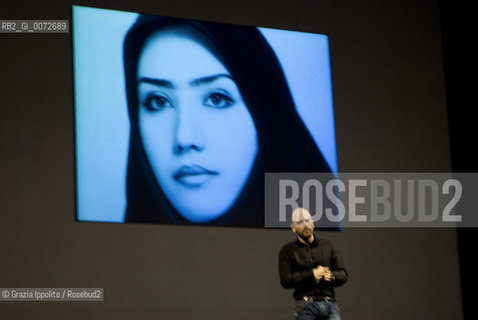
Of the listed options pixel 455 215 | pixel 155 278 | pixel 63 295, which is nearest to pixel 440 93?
pixel 455 215

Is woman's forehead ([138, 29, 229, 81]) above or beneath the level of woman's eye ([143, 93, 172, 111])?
above

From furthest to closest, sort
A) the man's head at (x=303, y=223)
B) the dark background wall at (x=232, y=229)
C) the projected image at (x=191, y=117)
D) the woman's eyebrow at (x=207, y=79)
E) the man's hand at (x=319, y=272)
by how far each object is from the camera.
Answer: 1. the woman's eyebrow at (x=207, y=79)
2. the projected image at (x=191, y=117)
3. the dark background wall at (x=232, y=229)
4. the man's head at (x=303, y=223)
5. the man's hand at (x=319, y=272)

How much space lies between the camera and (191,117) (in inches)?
219

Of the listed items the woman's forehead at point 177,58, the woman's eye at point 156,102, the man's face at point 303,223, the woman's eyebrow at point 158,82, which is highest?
the woman's forehead at point 177,58

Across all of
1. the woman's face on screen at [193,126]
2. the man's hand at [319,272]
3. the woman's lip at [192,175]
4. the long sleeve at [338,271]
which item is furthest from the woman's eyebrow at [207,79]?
the man's hand at [319,272]

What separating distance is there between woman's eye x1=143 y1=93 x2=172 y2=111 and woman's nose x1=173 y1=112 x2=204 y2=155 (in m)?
0.14

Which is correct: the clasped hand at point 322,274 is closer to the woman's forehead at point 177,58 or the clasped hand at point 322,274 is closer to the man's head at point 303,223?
the man's head at point 303,223

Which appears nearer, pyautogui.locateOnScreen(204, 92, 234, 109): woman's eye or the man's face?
the man's face

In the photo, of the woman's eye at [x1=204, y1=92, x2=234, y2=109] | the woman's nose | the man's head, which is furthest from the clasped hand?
the woman's eye at [x1=204, y1=92, x2=234, y2=109]

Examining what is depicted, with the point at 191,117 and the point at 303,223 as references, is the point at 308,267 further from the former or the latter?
the point at 191,117

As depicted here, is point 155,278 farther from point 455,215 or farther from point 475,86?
point 475,86

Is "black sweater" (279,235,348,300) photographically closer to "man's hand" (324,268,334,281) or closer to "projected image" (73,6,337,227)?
"man's hand" (324,268,334,281)

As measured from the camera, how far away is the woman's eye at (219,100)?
5.65 meters

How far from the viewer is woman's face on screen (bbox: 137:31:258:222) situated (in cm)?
546
